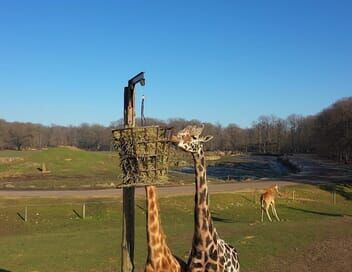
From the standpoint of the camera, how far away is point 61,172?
71.6 m

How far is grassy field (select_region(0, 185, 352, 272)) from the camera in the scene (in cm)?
1803

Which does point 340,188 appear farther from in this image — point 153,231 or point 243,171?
point 153,231

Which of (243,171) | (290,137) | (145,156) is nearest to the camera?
(145,156)

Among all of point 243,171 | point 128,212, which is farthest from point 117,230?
point 243,171

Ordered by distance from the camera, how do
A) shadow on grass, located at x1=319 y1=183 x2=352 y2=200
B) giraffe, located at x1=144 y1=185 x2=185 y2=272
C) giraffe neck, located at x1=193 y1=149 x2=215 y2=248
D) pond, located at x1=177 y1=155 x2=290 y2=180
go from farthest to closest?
pond, located at x1=177 y1=155 x2=290 y2=180 < shadow on grass, located at x1=319 y1=183 x2=352 y2=200 < giraffe neck, located at x1=193 y1=149 x2=215 y2=248 < giraffe, located at x1=144 y1=185 x2=185 y2=272

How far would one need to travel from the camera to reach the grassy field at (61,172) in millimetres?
56872

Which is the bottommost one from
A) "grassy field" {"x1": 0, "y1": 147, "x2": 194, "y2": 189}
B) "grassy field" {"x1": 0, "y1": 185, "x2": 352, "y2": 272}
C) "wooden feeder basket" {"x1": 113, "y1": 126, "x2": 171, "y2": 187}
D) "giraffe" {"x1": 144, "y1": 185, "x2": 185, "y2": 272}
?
"grassy field" {"x1": 0, "y1": 185, "x2": 352, "y2": 272}

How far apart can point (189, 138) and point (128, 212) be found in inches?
76.3

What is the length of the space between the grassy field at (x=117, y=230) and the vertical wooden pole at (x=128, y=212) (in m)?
6.58

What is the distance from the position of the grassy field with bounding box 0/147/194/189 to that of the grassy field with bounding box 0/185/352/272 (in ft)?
54.8

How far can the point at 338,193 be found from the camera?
5141 centimetres

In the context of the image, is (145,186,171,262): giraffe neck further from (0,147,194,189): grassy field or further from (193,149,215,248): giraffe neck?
(0,147,194,189): grassy field

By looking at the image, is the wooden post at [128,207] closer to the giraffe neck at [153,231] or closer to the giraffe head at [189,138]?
the giraffe neck at [153,231]

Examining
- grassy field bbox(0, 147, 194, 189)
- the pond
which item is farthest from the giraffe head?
the pond
